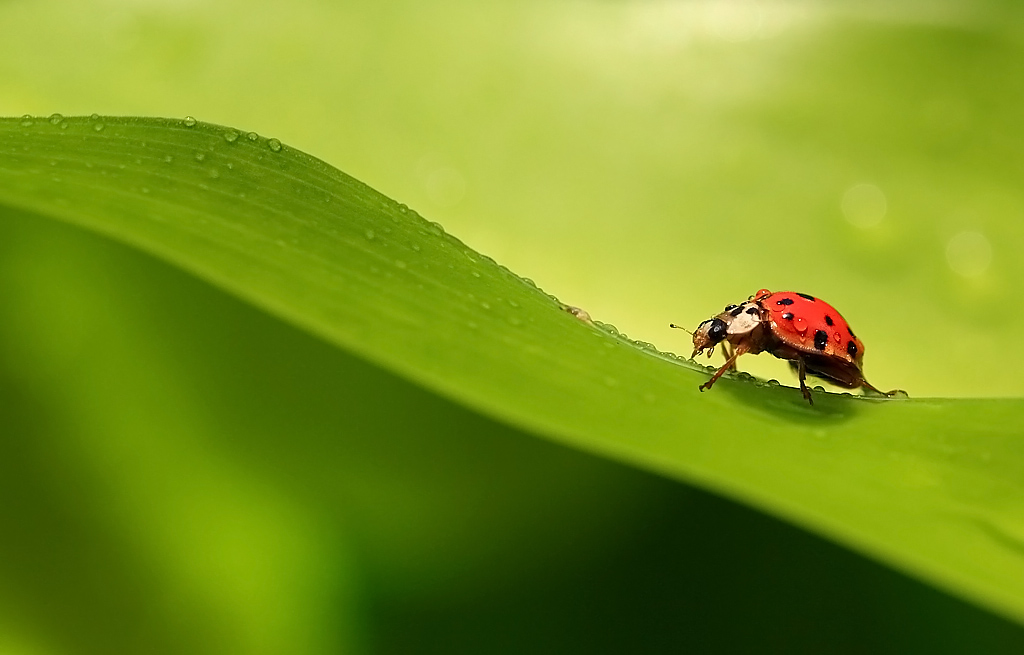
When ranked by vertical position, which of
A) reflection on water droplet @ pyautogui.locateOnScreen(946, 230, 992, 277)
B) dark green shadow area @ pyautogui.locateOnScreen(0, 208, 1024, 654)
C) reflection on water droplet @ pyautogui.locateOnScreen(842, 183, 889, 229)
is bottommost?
dark green shadow area @ pyautogui.locateOnScreen(0, 208, 1024, 654)

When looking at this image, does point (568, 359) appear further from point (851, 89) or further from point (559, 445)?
point (851, 89)

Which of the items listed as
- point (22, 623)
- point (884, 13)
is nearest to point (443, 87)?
point (884, 13)

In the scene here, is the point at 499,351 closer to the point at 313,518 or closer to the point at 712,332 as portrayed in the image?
the point at 313,518

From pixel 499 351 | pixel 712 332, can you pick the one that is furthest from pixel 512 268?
pixel 499 351

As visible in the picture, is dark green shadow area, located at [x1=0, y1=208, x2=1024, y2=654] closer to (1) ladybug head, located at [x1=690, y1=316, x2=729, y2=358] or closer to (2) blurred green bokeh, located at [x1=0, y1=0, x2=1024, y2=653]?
(2) blurred green bokeh, located at [x1=0, y1=0, x2=1024, y2=653]

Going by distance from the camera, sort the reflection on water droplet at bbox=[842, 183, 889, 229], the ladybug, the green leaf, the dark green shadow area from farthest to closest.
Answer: the reflection on water droplet at bbox=[842, 183, 889, 229], the ladybug, the dark green shadow area, the green leaf

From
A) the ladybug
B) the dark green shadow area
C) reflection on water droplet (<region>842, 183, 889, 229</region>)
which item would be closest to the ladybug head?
the ladybug

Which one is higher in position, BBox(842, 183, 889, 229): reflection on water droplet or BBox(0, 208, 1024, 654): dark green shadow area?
BBox(842, 183, 889, 229): reflection on water droplet
